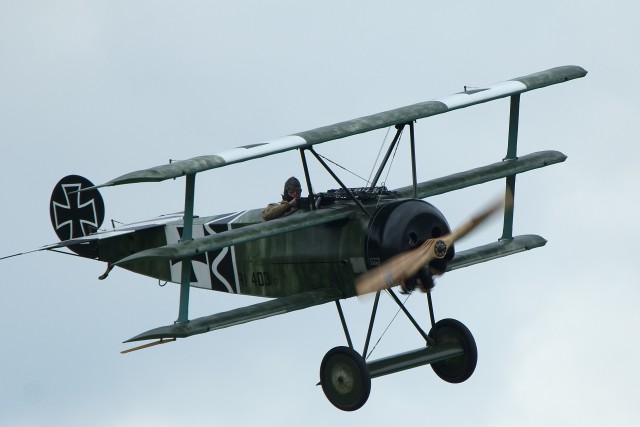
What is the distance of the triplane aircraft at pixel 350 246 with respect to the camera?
20078 millimetres

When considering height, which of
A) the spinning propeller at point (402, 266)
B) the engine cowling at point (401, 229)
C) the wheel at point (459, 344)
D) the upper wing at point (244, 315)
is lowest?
the wheel at point (459, 344)

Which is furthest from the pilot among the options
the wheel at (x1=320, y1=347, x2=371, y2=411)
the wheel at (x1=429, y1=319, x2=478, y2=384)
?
the wheel at (x1=429, y1=319, x2=478, y2=384)

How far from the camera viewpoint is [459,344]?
72.2 ft

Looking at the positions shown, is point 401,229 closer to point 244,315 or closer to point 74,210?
point 244,315

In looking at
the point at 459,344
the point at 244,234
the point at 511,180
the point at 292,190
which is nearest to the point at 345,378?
the point at 459,344

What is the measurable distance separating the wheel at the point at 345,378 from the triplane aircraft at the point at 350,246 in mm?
12

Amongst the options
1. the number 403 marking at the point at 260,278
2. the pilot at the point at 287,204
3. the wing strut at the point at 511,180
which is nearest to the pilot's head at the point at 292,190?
the pilot at the point at 287,204

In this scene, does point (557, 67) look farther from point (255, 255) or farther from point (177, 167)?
point (177, 167)

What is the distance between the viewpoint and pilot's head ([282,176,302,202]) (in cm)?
2212

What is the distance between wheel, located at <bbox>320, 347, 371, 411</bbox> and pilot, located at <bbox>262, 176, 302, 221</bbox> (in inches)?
77.7

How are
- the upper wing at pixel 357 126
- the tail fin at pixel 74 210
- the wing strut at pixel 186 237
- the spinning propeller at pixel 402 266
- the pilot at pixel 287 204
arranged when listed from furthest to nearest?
the tail fin at pixel 74 210
the pilot at pixel 287 204
the spinning propeller at pixel 402 266
the wing strut at pixel 186 237
the upper wing at pixel 357 126

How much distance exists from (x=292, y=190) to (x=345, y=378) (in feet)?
8.81

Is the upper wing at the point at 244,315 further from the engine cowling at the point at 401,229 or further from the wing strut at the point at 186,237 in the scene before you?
the engine cowling at the point at 401,229

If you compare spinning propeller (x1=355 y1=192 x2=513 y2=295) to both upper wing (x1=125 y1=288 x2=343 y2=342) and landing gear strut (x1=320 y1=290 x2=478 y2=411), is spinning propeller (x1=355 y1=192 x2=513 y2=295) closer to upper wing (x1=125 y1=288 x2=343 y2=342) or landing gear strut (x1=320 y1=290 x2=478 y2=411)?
landing gear strut (x1=320 y1=290 x2=478 y2=411)
